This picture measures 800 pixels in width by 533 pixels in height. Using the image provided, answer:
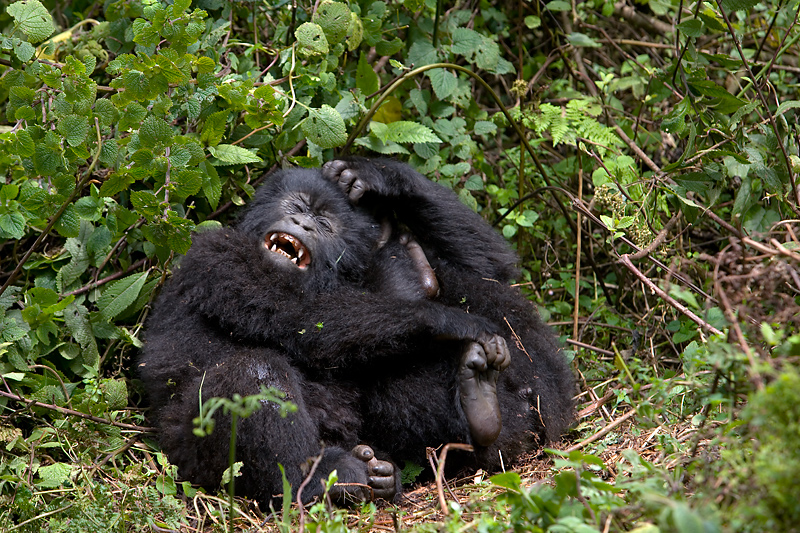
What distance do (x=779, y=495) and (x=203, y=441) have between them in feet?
7.45

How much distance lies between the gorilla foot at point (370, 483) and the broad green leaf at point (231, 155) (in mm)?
1664

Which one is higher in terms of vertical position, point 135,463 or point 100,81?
point 100,81

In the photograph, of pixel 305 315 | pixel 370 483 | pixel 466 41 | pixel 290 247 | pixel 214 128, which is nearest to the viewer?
pixel 370 483

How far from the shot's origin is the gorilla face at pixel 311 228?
143 inches

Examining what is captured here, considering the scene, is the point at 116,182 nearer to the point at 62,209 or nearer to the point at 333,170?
the point at 62,209

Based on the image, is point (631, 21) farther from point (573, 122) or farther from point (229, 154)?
point (229, 154)

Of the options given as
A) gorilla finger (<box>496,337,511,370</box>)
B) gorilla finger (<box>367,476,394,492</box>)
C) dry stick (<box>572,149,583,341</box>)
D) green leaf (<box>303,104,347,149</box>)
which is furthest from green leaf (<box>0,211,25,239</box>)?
dry stick (<box>572,149,583,341</box>)

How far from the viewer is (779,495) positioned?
1.57 meters

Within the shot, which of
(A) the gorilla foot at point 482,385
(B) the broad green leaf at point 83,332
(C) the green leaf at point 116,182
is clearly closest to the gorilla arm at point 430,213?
(A) the gorilla foot at point 482,385

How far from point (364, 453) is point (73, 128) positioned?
6.66ft

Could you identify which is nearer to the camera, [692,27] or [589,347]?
[692,27]

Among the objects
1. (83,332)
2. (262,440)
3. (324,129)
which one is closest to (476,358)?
(262,440)

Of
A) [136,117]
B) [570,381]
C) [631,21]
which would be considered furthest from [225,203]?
[631,21]

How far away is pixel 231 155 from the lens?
3.88 m
